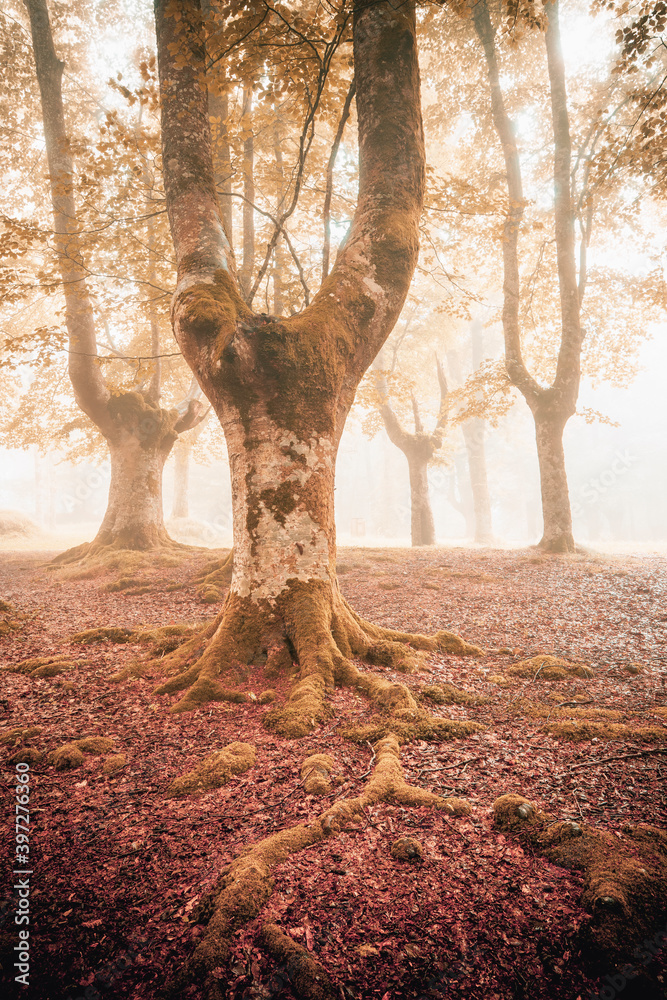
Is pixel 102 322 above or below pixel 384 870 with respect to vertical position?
above

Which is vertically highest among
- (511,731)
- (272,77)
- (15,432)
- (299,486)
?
(272,77)

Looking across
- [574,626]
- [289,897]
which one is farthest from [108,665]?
[574,626]

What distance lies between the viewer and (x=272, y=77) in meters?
5.28

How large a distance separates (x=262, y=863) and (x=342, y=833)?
41 centimetres

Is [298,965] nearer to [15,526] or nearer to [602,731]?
[602,731]

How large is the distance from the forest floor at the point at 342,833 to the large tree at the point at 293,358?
0.37 metres

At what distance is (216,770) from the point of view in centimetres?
268

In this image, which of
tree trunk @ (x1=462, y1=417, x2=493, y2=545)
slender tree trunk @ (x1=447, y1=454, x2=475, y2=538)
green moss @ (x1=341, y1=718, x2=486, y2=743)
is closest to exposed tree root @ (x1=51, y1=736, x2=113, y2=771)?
green moss @ (x1=341, y1=718, x2=486, y2=743)

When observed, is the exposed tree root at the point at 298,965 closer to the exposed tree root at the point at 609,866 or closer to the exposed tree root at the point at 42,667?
the exposed tree root at the point at 609,866

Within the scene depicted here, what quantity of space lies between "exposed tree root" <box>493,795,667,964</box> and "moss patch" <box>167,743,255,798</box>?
1479 mm

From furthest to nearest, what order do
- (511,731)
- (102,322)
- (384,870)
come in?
(102,322) → (511,731) → (384,870)

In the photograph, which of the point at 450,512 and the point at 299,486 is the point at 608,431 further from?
the point at 299,486

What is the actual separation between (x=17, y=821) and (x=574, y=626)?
5894 mm

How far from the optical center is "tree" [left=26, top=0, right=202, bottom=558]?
396 inches
